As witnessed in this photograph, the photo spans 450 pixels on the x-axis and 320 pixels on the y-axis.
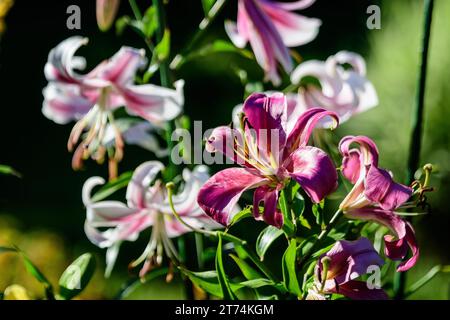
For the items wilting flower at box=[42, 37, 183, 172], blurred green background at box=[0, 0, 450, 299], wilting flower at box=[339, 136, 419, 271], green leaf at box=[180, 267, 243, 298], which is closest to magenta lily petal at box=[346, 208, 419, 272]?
wilting flower at box=[339, 136, 419, 271]

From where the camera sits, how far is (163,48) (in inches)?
25.5

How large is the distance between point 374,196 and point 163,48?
25 centimetres

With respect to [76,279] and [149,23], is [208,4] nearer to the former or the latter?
[149,23]

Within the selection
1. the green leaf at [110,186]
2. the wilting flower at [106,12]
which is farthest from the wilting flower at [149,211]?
the wilting flower at [106,12]

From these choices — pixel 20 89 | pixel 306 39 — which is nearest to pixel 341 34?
pixel 20 89

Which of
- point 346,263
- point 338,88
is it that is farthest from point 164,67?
point 346,263

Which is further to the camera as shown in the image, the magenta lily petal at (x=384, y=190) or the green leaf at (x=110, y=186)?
the green leaf at (x=110, y=186)

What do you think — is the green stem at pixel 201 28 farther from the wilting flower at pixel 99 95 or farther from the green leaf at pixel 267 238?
the green leaf at pixel 267 238

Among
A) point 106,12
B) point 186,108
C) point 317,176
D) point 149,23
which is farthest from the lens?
point 186,108

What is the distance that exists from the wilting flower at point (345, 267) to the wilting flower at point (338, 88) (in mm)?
188

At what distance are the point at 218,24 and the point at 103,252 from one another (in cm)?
85

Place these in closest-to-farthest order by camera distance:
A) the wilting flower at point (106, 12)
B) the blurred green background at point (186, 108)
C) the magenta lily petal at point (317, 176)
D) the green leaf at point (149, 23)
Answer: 1. the magenta lily petal at point (317, 176)
2. the wilting flower at point (106, 12)
3. the green leaf at point (149, 23)
4. the blurred green background at point (186, 108)

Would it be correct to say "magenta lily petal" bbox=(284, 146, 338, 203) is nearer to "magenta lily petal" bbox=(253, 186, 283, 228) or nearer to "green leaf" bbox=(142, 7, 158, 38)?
"magenta lily petal" bbox=(253, 186, 283, 228)

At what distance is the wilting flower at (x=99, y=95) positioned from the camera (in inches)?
25.7
